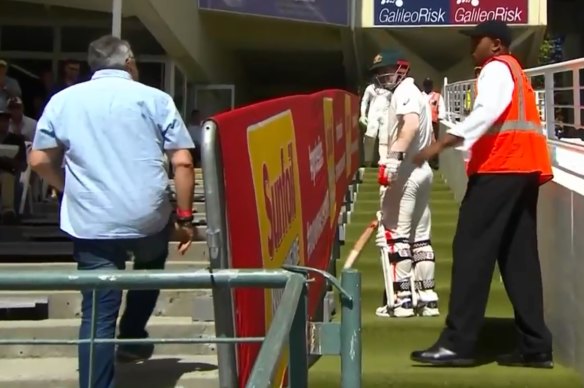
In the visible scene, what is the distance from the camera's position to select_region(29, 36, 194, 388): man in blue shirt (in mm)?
4207

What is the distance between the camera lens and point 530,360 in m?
4.78

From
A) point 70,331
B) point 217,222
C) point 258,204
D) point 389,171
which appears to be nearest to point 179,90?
point 70,331

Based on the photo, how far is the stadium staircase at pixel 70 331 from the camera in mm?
4969

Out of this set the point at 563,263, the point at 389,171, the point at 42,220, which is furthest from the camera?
the point at 42,220

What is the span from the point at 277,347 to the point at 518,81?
10.2 ft

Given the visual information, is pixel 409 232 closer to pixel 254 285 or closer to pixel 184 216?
pixel 184 216

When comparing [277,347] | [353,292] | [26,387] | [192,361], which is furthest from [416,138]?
[277,347]

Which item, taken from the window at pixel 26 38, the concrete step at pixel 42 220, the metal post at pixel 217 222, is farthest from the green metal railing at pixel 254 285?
the window at pixel 26 38

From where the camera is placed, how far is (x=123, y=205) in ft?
13.8

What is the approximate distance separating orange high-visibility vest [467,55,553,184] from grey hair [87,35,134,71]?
1735 millimetres

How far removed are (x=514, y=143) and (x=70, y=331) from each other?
276 centimetres

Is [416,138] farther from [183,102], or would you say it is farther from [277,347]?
[183,102]

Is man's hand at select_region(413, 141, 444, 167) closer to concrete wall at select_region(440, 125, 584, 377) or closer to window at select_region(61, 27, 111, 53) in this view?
concrete wall at select_region(440, 125, 584, 377)

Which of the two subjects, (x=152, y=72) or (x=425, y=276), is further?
(x=152, y=72)
